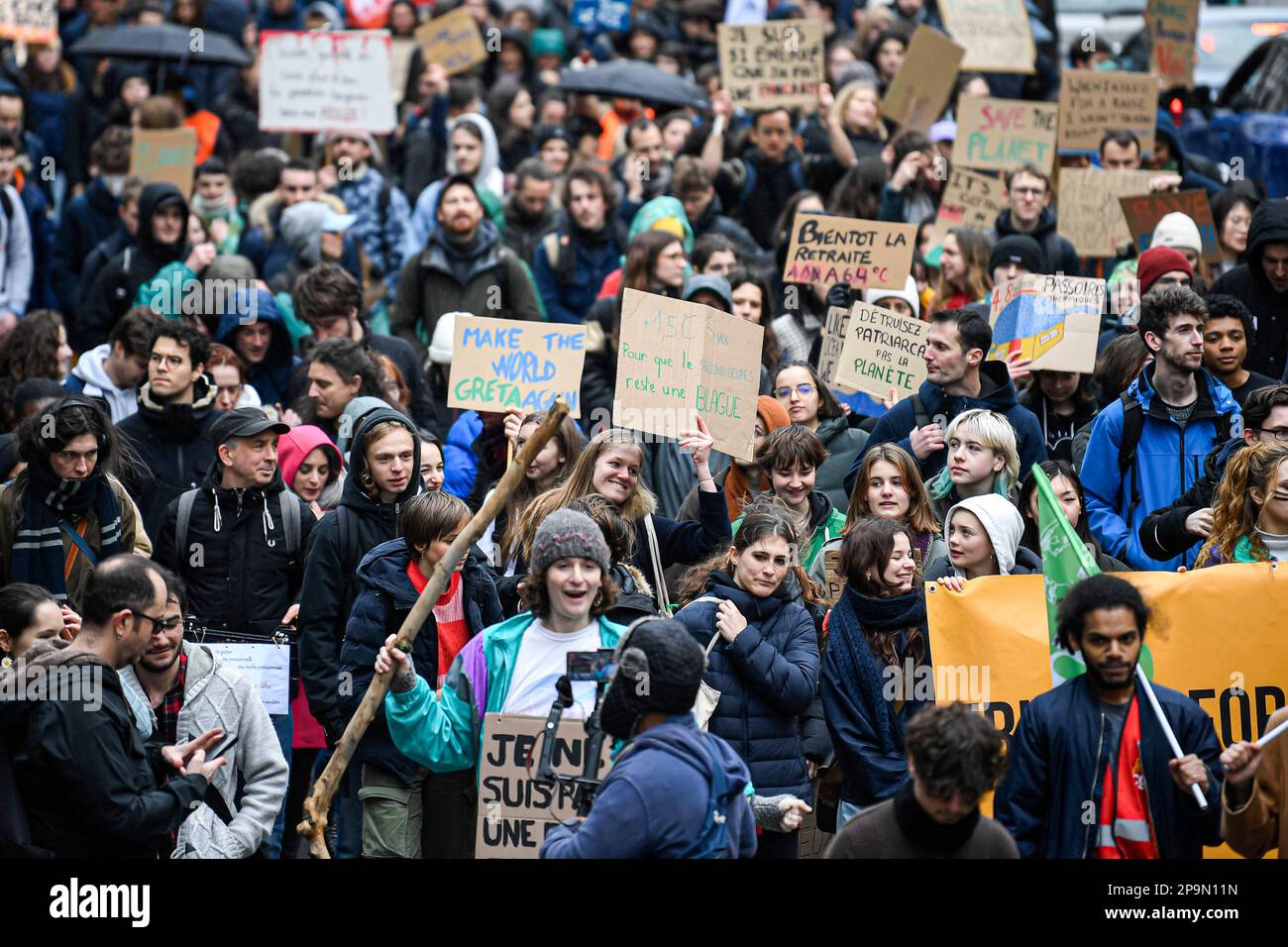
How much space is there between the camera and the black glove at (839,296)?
10.9 m

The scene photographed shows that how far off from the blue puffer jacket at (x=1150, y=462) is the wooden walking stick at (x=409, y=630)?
3253mm

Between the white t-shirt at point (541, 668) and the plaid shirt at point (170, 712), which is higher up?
the white t-shirt at point (541, 668)

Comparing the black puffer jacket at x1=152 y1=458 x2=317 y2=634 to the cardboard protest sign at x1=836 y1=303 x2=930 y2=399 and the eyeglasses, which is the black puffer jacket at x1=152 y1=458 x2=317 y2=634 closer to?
the eyeglasses

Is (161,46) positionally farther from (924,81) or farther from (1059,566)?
(1059,566)

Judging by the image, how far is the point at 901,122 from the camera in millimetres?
14484

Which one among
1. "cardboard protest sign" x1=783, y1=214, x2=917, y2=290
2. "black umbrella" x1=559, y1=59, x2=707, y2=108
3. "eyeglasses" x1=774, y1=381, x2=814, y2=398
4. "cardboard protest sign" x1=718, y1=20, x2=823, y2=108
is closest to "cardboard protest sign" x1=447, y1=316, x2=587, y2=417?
"eyeglasses" x1=774, y1=381, x2=814, y2=398

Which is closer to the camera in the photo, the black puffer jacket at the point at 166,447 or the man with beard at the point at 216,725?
the man with beard at the point at 216,725

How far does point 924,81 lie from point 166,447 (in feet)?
24.2

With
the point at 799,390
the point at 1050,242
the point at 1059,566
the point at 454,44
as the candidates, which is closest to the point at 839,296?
the point at 799,390

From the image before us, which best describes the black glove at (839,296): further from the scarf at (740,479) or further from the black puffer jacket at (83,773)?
the black puffer jacket at (83,773)

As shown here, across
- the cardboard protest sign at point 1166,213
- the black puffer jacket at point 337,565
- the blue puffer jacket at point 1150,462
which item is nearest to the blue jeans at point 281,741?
the black puffer jacket at point 337,565
